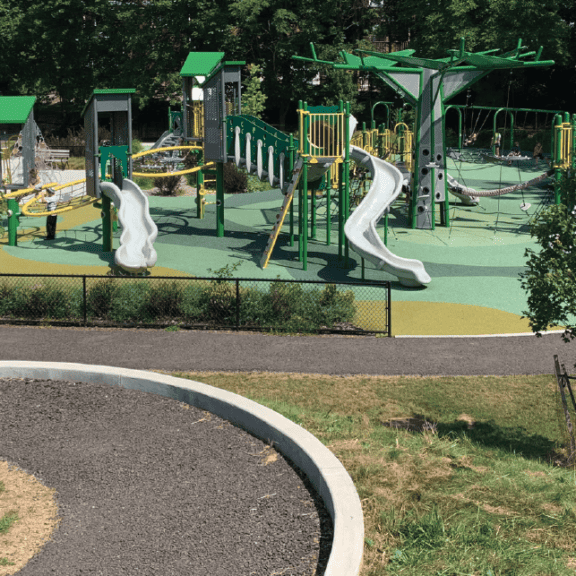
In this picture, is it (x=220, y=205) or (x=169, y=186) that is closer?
(x=220, y=205)

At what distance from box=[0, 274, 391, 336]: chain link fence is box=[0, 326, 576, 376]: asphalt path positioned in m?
0.54

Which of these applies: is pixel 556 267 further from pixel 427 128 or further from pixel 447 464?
pixel 427 128

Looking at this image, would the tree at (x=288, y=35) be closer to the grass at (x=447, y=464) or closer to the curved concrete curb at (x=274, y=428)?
the curved concrete curb at (x=274, y=428)

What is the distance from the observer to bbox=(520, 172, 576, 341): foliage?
9102 millimetres

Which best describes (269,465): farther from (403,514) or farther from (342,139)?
(342,139)

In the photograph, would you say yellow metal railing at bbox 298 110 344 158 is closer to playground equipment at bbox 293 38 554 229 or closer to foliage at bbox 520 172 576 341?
playground equipment at bbox 293 38 554 229

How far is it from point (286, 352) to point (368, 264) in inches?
359

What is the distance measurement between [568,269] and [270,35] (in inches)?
2217

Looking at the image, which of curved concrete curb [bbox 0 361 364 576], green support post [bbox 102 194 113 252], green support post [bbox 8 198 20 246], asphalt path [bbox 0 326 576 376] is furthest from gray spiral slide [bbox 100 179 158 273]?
curved concrete curb [bbox 0 361 364 576]

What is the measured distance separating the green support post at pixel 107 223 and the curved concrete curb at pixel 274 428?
38.2 ft

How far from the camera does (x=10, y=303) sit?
642 inches

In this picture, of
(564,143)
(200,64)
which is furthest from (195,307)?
(200,64)

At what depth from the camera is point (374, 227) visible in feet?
67.8

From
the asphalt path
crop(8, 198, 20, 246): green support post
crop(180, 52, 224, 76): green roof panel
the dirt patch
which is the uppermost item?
crop(180, 52, 224, 76): green roof panel
